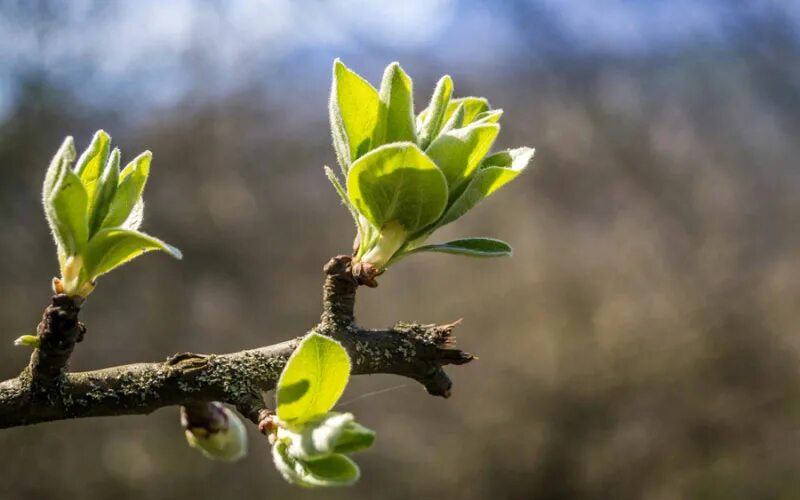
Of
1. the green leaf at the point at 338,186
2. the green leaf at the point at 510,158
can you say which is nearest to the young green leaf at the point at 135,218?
the green leaf at the point at 338,186

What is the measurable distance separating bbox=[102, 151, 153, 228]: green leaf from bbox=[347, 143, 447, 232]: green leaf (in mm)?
127

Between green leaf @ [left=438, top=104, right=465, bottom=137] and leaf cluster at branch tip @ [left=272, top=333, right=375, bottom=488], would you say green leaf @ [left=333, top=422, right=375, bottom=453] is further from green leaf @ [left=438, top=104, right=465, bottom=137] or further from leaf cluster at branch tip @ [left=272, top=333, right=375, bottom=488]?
green leaf @ [left=438, top=104, right=465, bottom=137]

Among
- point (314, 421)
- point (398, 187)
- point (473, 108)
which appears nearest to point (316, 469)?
point (314, 421)

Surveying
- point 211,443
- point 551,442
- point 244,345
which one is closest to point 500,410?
point 551,442

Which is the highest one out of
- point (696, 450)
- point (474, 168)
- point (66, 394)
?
point (696, 450)

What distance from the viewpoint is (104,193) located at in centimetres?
40

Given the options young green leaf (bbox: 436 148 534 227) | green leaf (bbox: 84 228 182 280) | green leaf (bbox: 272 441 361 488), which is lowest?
green leaf (bbox: 272 441 361 488)

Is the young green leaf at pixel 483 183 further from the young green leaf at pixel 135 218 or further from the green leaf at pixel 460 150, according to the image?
the young green leaf at pixel 135 218

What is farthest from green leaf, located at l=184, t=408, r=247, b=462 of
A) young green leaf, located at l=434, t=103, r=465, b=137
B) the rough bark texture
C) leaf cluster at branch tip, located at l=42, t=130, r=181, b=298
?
young green leaf, located at l=434, t=103, r=465, b=137

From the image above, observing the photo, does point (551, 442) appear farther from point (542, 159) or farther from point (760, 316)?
point (542, 159)

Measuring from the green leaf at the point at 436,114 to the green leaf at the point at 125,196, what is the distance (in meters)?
0.17

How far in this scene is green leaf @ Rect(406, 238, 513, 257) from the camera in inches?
17.2

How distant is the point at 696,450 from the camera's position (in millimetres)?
4008

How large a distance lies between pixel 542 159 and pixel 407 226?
407 centimetres
